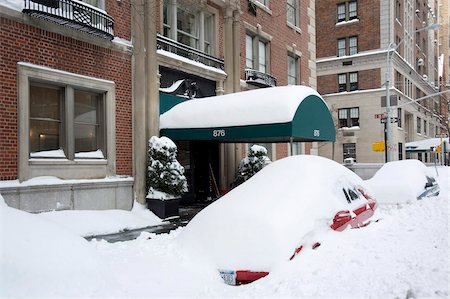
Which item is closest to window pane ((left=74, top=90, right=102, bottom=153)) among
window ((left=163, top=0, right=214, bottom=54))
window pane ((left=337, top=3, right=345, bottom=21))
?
window ((left=163, top=0, right=214, bottom=54))

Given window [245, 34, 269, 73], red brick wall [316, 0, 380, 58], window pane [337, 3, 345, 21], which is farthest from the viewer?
window pane [337, 3, 345, 21]

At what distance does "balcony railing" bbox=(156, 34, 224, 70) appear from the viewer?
43.6 feet

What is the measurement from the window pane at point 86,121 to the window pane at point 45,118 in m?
0.55

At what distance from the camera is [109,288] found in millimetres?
4578

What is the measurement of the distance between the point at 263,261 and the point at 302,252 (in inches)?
22.7

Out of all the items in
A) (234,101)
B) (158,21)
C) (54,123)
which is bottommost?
(54,123)

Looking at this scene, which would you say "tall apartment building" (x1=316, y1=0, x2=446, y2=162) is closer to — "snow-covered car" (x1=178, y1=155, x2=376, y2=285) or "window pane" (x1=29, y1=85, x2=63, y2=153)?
"window pane" (x1=29, y1=85, x2=63, y2=153)

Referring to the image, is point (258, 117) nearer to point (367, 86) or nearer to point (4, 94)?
point (4, 94)

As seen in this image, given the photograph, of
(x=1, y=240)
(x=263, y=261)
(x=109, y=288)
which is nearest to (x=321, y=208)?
(x=263, y=261)

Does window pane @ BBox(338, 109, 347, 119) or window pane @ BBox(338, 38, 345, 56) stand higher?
window pane @ BBox(338, 38, 345, 56)

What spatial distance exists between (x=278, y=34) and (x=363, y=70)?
2328cm

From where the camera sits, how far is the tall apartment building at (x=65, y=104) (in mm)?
9086

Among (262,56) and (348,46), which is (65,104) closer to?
(262,56)

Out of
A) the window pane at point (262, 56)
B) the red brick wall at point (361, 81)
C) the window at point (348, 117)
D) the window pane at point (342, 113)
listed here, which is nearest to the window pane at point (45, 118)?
the window pane at point (262, 56)
